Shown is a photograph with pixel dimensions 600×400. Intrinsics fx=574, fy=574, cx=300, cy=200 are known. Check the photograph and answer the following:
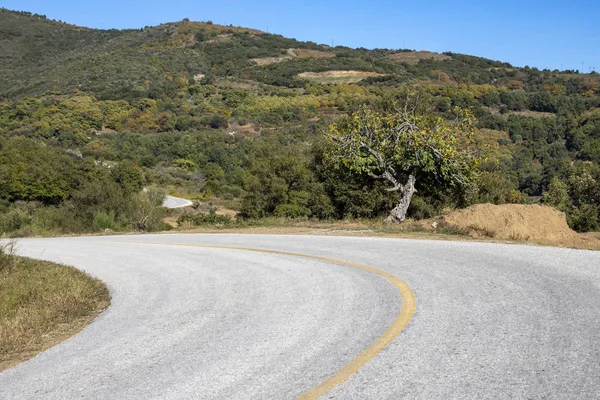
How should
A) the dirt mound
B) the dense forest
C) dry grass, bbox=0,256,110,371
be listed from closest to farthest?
1. dry grass, bbox=0,256,110,371
2. the dirt mound
3. the dense forest

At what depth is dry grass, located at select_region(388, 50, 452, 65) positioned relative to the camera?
177000 mm

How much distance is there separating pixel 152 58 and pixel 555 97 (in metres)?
103

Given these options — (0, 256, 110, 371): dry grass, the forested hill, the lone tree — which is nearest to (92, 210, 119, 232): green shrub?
the lone tree

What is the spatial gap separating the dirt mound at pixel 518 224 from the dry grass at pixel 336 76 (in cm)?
12944

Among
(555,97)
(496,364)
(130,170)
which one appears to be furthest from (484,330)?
(555,97)

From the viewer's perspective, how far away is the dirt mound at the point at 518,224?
46.0 ft

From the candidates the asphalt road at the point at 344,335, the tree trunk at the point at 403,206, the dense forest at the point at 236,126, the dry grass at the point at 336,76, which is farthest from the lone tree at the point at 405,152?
the dry grass at the point at 336,76

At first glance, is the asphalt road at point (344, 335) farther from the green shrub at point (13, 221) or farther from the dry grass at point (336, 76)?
the dry grass at point (336, 76)

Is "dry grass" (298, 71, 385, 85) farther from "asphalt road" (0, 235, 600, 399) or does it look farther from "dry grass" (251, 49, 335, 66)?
"asphalt road" (0, 235, 600, 399)

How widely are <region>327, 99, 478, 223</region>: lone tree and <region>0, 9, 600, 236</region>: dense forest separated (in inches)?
36.0

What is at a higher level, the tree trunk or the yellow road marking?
the tree trunk

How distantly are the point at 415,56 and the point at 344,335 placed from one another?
189943mm

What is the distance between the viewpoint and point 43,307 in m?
8.26

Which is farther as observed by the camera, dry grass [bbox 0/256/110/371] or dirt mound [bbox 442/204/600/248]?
dirt mound [bbox 442/204/600/248]
